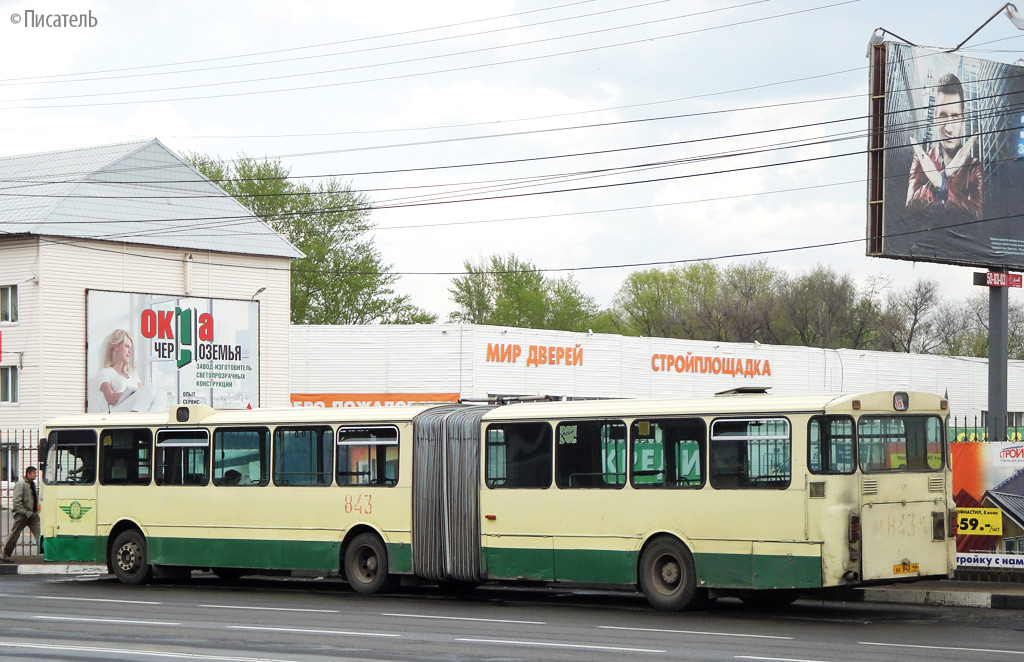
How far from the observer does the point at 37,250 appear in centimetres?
4478

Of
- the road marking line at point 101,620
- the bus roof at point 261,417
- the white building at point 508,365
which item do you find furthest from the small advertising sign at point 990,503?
the white building at point 508,365

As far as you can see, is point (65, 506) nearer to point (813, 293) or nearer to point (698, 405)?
point (698, 405)

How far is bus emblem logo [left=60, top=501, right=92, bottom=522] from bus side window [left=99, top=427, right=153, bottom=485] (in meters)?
0.52

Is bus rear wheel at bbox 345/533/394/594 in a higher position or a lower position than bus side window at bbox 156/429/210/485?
lower

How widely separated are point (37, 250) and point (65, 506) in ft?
81.7

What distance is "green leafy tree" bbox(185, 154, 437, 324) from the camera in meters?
73.6

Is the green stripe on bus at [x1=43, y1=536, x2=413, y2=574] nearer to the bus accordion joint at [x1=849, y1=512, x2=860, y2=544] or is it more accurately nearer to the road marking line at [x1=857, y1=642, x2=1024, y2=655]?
the bus accordion joint at [x1=849, y1=512, x2=860, y2=544]

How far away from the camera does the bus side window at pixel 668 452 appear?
53.5ft

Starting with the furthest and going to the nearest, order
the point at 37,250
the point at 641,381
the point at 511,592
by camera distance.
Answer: the point at 641,381, the point at 37,250, the point at 511,592

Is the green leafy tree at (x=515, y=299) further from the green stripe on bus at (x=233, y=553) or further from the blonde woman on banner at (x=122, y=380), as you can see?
the green stripe on bus at (x=233, y=553)

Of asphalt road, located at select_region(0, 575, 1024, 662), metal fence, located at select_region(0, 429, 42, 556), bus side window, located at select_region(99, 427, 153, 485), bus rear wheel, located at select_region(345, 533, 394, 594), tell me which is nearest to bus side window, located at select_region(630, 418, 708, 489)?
asphalt road, located at select_region(0, 575, 1024, 662)

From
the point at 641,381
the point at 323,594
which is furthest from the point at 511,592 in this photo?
the point at 641,381

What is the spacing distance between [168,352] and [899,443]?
118 ft

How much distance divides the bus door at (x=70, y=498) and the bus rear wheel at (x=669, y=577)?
377 inches
